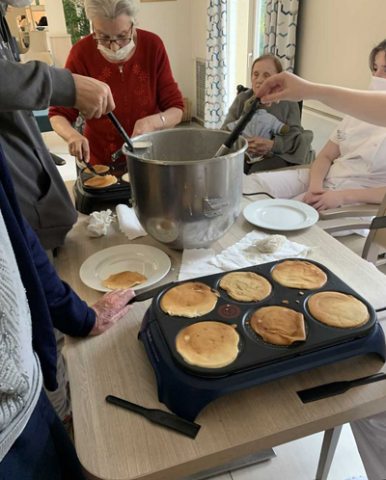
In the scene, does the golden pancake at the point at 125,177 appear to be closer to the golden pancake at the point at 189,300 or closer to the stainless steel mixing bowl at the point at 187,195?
the stainless steel mixing bowl at the point at 187,195

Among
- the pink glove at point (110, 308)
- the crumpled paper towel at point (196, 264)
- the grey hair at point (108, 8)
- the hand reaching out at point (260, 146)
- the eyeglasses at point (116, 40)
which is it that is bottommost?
the hand reaching out at point (260, 146)

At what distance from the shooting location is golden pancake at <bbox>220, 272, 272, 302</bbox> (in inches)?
29.4

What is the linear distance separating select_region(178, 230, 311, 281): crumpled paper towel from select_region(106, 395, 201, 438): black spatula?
0.35m

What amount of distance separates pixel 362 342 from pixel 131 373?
1.27ft

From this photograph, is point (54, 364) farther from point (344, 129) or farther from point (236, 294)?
point (344, 129)

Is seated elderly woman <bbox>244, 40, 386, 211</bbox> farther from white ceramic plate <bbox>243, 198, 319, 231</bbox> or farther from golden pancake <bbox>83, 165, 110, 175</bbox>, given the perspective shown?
golden pancake <bbox>83, 165, 110, 175</bbox>

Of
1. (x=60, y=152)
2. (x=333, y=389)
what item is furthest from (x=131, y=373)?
(x=60, y=152)

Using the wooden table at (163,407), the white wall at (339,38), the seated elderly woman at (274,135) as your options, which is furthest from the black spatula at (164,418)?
the white wall at (339,38)

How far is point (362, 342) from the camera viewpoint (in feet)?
2.14

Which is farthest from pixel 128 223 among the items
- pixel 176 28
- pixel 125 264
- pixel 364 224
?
pixel 176 28

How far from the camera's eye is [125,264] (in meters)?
1.01

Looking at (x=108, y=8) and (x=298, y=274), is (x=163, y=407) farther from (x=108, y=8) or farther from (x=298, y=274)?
(x=108, y=8)

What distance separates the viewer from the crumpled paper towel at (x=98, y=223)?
3.70 ft

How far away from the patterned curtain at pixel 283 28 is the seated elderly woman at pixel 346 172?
118 centimetres
